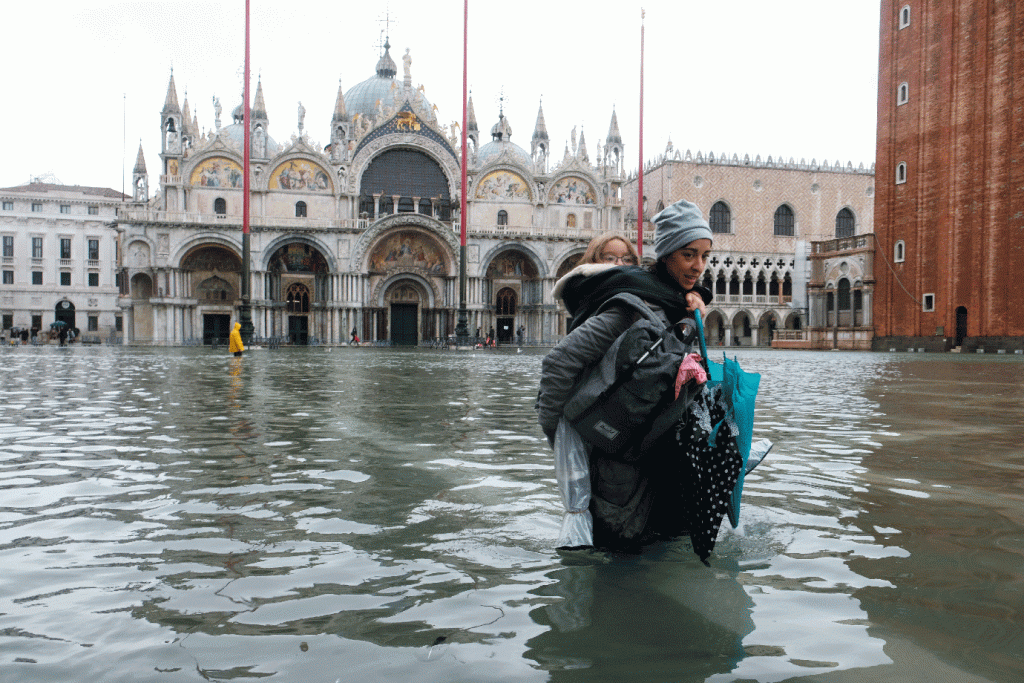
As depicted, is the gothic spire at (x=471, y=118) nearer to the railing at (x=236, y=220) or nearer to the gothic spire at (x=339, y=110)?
the gothic spire at (x=339, y=110)

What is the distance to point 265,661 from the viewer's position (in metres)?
2.05

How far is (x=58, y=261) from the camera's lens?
59.2 m

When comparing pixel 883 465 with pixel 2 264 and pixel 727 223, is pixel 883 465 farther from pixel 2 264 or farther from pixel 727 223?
pixel 2 264

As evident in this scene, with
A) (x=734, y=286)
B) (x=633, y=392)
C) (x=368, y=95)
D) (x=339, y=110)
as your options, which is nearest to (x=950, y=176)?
(x=734, y=286)

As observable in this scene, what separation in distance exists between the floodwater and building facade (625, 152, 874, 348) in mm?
45692

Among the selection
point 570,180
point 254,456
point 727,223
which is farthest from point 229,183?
point 254,456

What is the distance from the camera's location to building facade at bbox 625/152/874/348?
2029 inches

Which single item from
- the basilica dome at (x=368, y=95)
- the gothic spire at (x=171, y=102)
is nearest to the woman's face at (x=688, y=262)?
the basilica dome at (x=368, y=95)

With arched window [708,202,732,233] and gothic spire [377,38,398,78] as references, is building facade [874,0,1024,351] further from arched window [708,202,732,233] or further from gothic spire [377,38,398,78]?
gothic spire [377,38,398,78]

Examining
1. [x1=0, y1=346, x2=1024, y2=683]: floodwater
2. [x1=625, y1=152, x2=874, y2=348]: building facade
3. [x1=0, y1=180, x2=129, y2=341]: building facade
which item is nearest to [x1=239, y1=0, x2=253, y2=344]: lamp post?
[x1=0, y1=346, x2=1024, y2=683]: floodwater

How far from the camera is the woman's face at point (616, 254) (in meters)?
3.34

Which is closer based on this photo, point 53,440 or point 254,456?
point 254,456

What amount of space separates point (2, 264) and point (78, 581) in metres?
66.3

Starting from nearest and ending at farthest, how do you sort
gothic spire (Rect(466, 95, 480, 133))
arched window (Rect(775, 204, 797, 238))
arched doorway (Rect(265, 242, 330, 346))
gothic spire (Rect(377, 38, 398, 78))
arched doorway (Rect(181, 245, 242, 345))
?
arched doorway (Rect(181, 245, 242, 345)) → arched doorway (Rect(265, 242, 330, 346)) → gothic spire (Rect(466, 95, 480, 133)) → arched window (Rect(775, 204, 797, 238)) → gothic spire (Rect(377, 38, 398, 78))
